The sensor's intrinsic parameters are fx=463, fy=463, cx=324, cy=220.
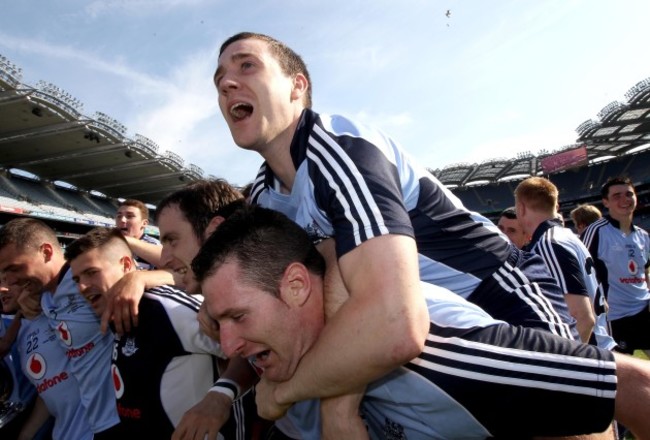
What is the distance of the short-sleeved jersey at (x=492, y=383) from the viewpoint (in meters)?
1.31

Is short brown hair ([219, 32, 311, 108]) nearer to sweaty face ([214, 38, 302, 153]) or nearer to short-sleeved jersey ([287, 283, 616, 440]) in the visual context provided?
sweaty face ([214, 38, 302, 153])

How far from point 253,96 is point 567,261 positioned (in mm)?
3134

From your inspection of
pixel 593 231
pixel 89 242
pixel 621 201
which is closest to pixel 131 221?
pixel 89 242

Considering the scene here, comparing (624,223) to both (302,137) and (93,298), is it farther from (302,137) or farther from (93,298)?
(93,298)

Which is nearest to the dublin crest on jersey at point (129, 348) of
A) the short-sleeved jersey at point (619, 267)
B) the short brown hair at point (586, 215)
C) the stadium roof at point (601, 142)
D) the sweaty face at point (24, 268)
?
the sweaty face at point (24, 268)

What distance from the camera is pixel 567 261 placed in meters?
3.89

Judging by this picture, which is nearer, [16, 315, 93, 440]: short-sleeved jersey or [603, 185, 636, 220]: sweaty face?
[16, 315, 93, 440]: short-sleeved jersey

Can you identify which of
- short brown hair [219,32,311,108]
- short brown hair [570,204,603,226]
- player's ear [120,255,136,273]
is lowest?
short brown hair [570,204,603,226]

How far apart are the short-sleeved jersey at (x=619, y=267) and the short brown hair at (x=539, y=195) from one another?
2714 millimetres

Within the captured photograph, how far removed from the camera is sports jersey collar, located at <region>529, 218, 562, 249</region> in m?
4.22

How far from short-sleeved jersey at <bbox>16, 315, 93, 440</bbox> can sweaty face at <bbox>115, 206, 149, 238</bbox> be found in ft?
11.6

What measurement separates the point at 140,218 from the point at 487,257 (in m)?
5.86

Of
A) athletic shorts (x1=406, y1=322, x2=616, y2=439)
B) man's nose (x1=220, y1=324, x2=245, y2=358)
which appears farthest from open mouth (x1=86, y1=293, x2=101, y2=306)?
athletic shorts (x1=406, y1=322, x2=616, y2=439)

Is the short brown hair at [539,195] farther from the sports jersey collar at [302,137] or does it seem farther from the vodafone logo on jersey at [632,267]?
the sports jersey collar at [302,137]
